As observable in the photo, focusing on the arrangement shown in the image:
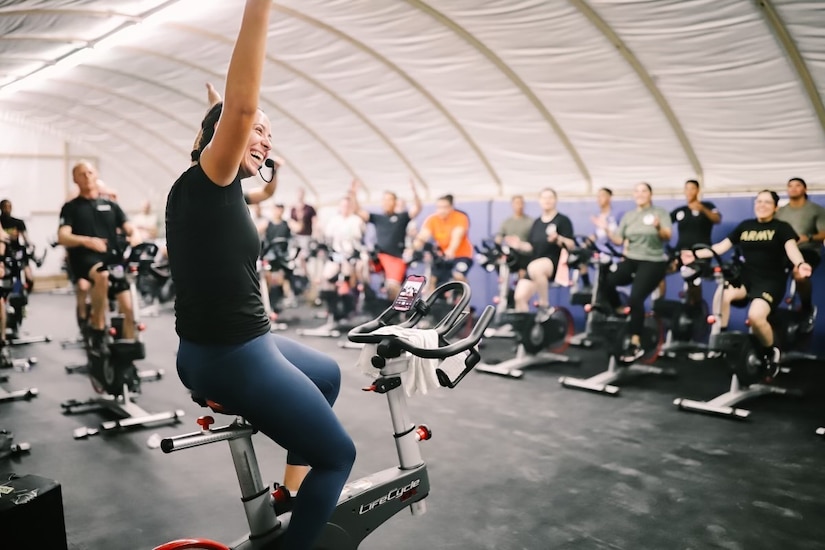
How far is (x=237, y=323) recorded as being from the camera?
1.63 metres

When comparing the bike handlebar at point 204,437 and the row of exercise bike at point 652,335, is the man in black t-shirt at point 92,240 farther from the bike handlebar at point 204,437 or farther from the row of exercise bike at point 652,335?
the bike handlebar at point 204,437

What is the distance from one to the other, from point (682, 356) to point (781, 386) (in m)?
1.15

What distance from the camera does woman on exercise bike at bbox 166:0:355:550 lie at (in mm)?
1557

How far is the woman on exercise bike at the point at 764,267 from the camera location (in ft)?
15.1

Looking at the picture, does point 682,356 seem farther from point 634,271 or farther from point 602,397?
point 602,397

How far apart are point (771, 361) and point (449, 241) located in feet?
11.8

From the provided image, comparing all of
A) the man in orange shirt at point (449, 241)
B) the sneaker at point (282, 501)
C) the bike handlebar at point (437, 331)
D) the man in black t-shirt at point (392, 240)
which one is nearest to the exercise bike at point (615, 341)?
the man in orange shirt at point (449, 241)

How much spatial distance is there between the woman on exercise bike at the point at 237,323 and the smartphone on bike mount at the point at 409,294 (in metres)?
0.51

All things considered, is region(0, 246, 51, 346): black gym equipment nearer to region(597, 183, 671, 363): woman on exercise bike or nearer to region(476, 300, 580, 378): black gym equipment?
region(476, 300, 580, 378): black gym equipment

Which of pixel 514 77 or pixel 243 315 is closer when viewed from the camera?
pixel 243 315

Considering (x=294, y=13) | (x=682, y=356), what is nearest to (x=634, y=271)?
(x=682, y=356)

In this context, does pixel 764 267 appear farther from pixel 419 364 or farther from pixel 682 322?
pixel 419 364

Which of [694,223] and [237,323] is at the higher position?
[694,223]

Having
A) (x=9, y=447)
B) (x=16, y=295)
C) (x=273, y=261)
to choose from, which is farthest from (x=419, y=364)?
(x=16, y=295)
